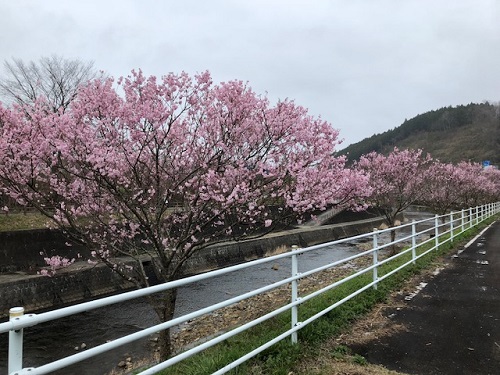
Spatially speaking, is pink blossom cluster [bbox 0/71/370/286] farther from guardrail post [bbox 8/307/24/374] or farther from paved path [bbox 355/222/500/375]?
guardrail post [bbox 8/307/24/374]

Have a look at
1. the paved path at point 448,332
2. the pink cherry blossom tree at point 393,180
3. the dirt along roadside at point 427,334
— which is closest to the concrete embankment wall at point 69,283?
the pink cherry blossom tree at point 393,180

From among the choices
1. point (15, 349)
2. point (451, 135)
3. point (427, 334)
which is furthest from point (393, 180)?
point (451, 135)

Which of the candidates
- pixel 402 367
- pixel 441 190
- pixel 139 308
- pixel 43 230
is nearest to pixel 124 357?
pixel 139 308

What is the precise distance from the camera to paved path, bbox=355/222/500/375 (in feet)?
14.3

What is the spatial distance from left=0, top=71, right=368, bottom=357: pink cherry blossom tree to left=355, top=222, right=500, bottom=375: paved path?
2471mm

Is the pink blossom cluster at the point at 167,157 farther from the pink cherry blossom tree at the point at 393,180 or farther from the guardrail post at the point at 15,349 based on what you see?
the pink cherry blossom tree at the point at 393,180

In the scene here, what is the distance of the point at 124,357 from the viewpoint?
27.3ft

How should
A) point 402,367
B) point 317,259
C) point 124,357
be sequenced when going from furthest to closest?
point 317,259
point 124,357
point 402,367

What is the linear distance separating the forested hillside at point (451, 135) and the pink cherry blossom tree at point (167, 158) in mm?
80402

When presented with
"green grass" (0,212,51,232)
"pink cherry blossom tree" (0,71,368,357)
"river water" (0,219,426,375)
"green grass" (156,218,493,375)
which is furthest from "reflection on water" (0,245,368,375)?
"green grass" (0,212,51,232)

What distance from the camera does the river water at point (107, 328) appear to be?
329 inches

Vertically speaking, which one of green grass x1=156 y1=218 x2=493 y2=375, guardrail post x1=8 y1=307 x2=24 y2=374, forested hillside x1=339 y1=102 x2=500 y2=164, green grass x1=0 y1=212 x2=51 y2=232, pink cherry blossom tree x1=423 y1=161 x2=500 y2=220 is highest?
forested hillside x1=339 y1=102 x2=500 y2=164

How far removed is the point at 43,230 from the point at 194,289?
730 cm

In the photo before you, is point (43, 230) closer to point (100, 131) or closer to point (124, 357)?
point (124, 357)
